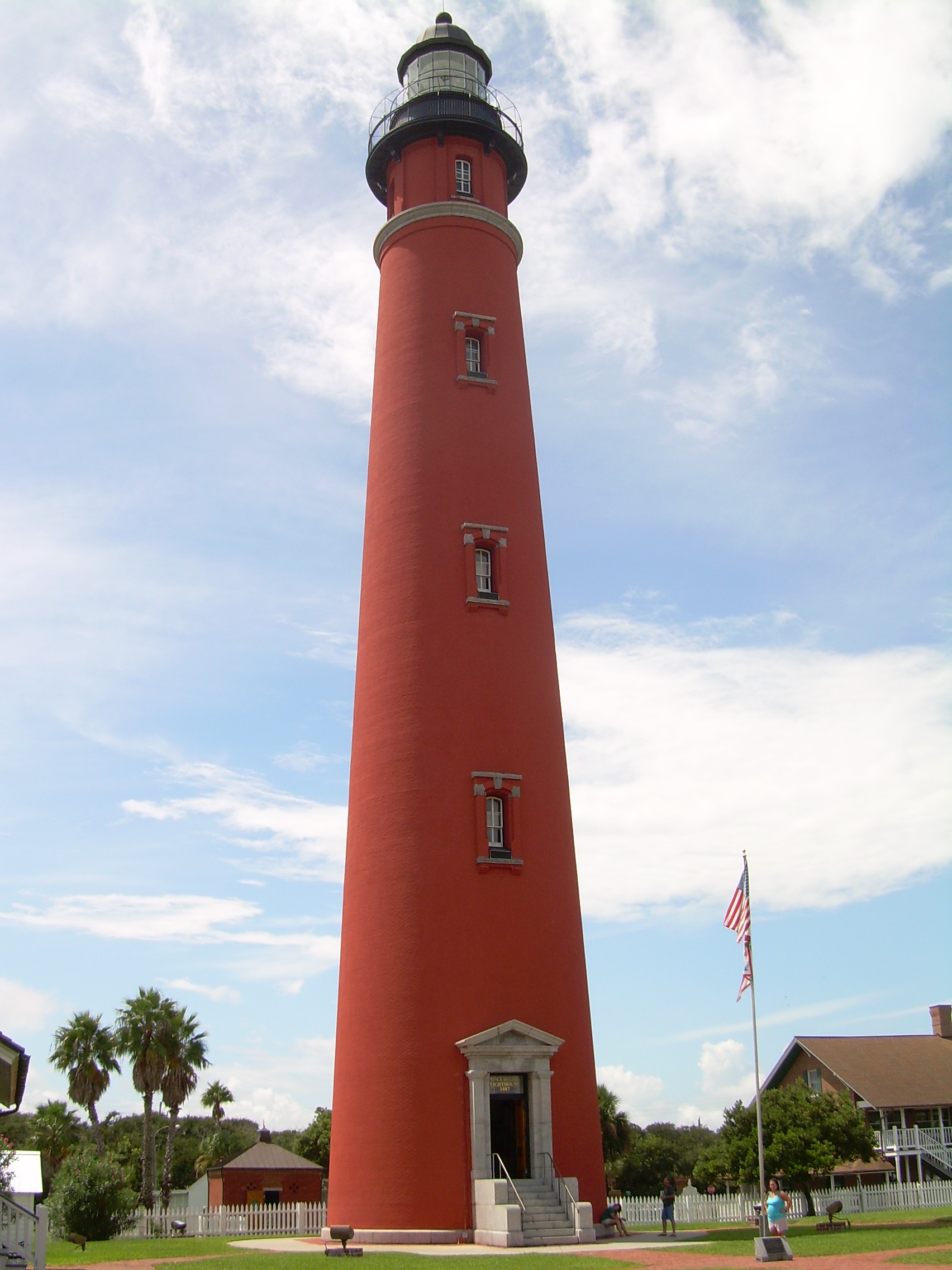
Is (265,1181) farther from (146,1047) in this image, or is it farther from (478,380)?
(478,380)

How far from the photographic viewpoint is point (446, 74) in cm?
3075

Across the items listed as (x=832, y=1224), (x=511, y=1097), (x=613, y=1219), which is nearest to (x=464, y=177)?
(x=511, y=1097)

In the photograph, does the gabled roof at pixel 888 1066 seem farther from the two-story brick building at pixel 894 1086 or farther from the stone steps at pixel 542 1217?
the stone steps at pixel 542 1217

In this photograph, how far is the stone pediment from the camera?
2294 cm

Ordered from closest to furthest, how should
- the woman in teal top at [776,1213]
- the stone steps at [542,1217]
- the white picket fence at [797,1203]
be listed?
the woman in teal top at [776,1213]
the stone steps at [542,1217]
the white picket fence at [797,1203]

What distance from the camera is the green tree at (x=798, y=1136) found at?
31172 mm

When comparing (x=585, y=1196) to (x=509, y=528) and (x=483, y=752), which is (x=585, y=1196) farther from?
(x=509, y=528)

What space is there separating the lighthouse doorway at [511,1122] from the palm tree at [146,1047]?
20481 mm

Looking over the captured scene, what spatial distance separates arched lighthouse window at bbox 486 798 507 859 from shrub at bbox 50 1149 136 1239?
46.6 feet

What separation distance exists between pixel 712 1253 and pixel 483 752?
1037 centimetres

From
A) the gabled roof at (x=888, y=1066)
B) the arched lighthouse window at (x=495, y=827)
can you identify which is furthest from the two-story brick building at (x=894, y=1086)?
the arched lighthouse window at (x=495, y=827)

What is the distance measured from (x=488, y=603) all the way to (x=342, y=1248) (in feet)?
43.2

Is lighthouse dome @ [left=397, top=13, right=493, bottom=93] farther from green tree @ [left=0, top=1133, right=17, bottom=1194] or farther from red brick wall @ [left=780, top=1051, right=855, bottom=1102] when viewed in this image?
red brick wall @ [left=780, top=1051, right=855, bottom=1102]

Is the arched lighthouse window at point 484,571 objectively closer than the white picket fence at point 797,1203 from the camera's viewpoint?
Yes
